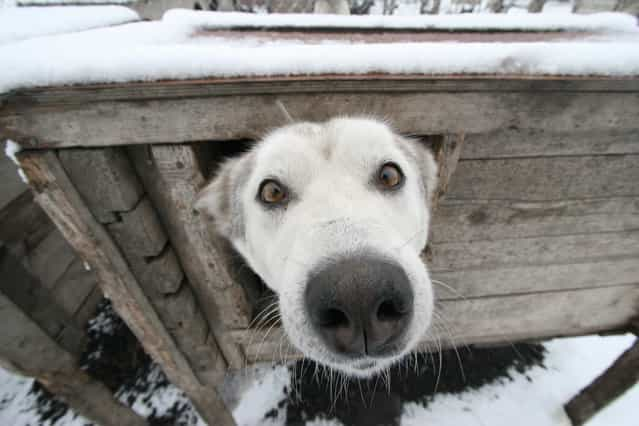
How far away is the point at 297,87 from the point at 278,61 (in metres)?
0.14

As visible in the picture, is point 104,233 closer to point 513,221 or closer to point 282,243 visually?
point 282,243

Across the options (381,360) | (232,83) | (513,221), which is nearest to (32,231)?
(232,83)

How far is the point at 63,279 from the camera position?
3438 millimetres

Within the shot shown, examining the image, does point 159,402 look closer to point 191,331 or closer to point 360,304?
point 191,331

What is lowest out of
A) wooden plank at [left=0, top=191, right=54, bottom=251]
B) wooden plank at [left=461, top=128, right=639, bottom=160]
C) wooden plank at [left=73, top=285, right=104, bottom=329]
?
wooden plank at [left=73, top=285, right=104, bottom=329]

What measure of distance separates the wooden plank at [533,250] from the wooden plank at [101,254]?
2.18 meters

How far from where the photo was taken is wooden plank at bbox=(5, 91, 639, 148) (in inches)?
48.7

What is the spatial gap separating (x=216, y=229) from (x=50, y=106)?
44.9 inches

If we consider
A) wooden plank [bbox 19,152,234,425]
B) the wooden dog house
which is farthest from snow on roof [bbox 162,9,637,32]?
wooden plank [bbox 19,152,234,425]

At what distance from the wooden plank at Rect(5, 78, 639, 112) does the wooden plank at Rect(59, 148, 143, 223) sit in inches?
10.0

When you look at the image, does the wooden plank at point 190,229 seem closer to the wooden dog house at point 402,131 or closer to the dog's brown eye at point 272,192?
the wooden dog house at point 402,131

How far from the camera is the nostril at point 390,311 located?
1.00 meters

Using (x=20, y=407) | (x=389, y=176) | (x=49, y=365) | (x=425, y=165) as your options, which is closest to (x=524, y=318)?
(x=425, y=165)

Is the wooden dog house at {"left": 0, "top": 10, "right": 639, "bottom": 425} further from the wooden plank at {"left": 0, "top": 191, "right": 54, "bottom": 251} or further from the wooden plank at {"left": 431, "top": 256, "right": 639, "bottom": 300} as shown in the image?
the wooden plank at {"left": 0, "top": 191, "right": 54, "bottom": 251}
